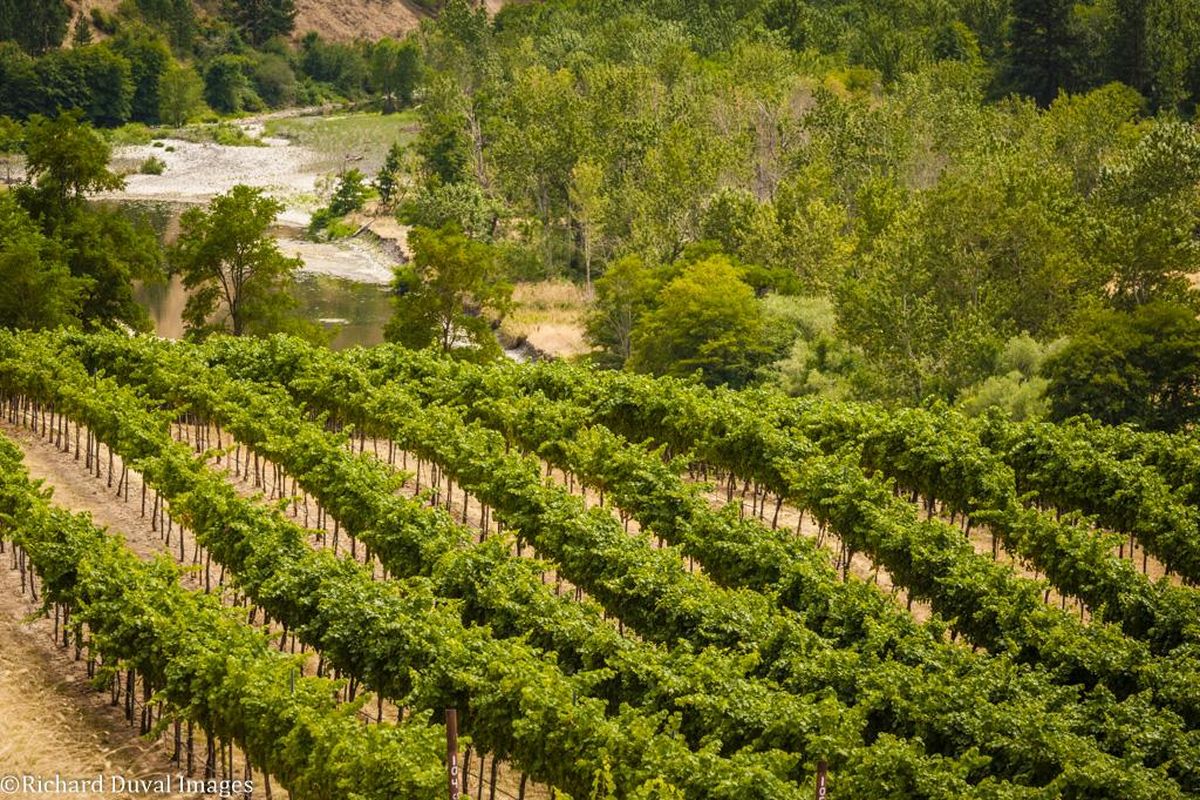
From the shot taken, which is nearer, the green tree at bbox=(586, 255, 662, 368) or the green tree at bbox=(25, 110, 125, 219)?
the green tree at bbox=(25, 110, 125, 219)

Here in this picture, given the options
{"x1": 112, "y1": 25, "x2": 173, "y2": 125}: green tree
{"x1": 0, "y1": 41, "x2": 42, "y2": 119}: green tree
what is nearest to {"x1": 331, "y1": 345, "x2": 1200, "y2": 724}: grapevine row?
{"x1": 0, "y1": 41, "x2": 42, "y2": 119}: green tree

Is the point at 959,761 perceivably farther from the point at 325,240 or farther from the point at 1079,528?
the point at 325,240

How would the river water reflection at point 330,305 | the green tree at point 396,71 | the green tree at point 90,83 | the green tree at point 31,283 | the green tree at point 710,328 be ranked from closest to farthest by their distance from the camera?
the green tree at point 31,283
the green tree at point 710,328
the river water reflection at point 330,305
the green tree at point 90,83
the green tree at point 396,71

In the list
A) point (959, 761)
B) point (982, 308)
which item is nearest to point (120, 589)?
point (959, 761)

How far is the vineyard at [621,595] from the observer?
24750mm

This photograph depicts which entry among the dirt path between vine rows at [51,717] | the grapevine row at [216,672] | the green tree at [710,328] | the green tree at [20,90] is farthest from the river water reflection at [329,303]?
the green tree at [20,90]

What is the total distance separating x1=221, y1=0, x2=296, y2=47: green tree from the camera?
190 m

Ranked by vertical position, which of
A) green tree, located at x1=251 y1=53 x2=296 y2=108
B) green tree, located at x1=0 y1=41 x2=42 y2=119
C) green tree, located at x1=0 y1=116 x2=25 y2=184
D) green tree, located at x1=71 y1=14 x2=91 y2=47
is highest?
green tree, located at x1=71 y1=14 x2=91 y2=47

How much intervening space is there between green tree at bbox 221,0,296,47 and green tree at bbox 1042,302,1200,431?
6215 inches

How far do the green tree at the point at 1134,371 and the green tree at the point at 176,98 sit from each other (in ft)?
400

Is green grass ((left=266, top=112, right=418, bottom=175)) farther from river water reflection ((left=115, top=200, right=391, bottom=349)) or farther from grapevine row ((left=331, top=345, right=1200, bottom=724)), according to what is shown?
grapevine row ((left=331, top=345, right=1200, bottom=724))

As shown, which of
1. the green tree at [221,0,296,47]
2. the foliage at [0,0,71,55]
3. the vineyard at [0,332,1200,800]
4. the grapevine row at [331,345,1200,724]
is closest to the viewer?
the vineyard at [0,332,1200,800]

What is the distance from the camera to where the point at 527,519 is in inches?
1367

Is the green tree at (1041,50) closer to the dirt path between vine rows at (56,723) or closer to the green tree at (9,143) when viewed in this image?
the green tree at (9,143)
